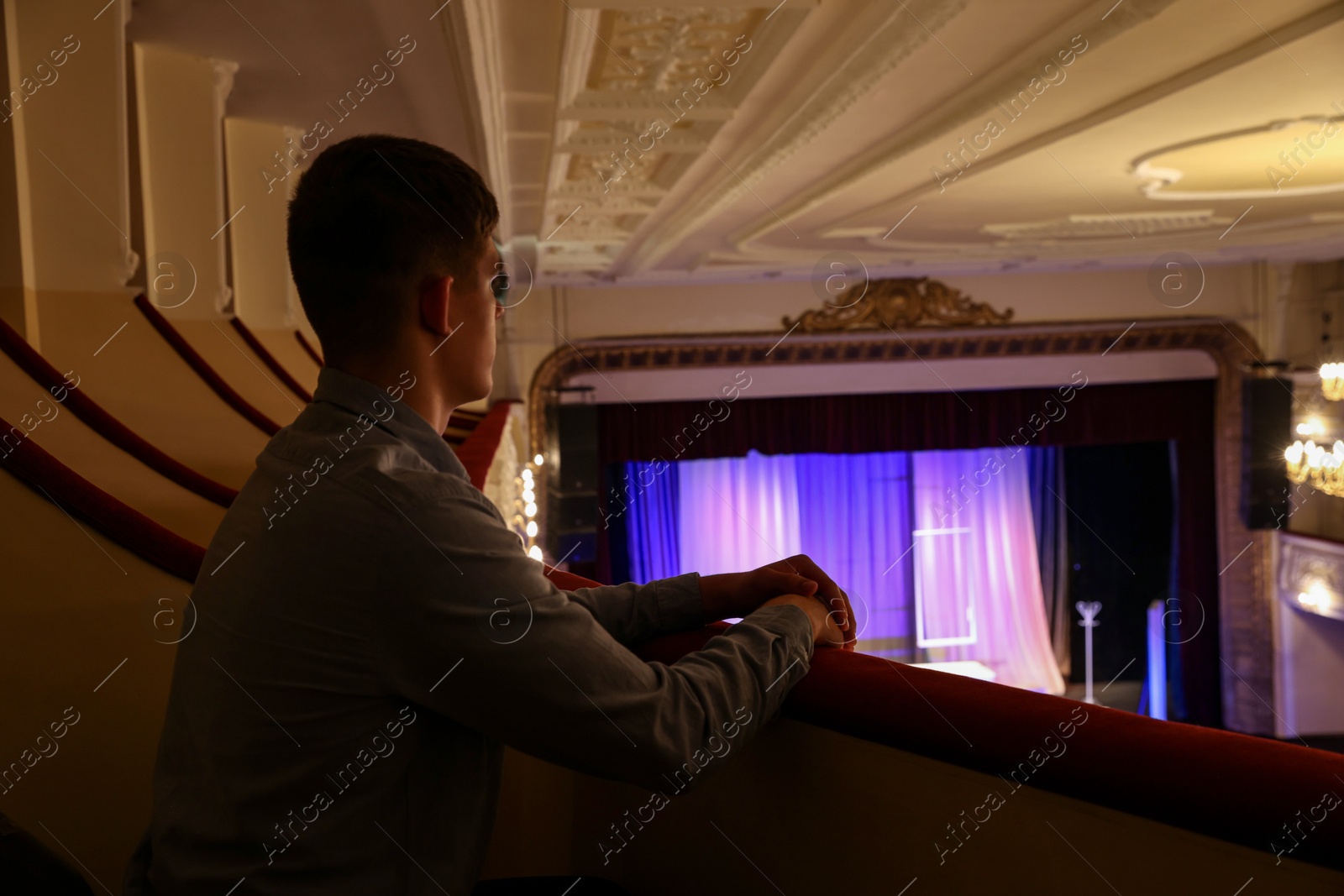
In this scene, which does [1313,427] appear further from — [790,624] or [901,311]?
[790,624]

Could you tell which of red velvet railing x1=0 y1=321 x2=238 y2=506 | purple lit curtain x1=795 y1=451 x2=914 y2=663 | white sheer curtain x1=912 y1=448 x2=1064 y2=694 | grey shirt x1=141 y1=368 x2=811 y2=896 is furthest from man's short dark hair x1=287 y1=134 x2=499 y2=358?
white sheer curtain x1=912 y1=448 x2=1064 y2=694

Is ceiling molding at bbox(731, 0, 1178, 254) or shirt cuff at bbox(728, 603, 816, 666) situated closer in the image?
shirt cuff at bbox(728, 603, 816, 666)

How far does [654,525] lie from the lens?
1057 centimetres

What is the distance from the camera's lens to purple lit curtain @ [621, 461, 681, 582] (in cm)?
1040

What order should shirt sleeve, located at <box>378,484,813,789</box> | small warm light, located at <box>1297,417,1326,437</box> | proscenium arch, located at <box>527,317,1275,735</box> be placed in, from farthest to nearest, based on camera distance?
proscenium arch, located at <box>527,317,1275,735</box> < small warm light, located at <box>1297,417,1326,437</box> < shirt sleeve, located at <box>378,484,813,789</box>

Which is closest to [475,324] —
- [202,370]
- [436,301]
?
[436,301]

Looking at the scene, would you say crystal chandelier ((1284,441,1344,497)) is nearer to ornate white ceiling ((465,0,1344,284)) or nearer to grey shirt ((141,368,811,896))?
ornate white ceiling ((465,0,1344,284))

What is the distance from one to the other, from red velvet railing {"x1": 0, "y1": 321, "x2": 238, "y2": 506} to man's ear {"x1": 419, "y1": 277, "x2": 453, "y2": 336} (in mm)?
1358

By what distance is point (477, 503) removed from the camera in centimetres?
88

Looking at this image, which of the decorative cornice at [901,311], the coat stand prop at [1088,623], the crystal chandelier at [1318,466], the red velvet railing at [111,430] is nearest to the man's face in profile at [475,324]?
the red velvet railing at [111,430]

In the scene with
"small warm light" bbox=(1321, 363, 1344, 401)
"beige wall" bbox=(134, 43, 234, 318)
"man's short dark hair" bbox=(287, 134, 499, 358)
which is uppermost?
"beige wall" bbox=(134, 43, 234, 318)

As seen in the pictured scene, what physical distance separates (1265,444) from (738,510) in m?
5.16

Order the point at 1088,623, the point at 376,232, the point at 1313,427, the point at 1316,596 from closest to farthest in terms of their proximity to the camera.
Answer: the point at 376,232
the point at 1313,427
the point at 1316,596
the point at 1088,623

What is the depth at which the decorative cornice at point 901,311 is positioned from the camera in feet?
30.1
